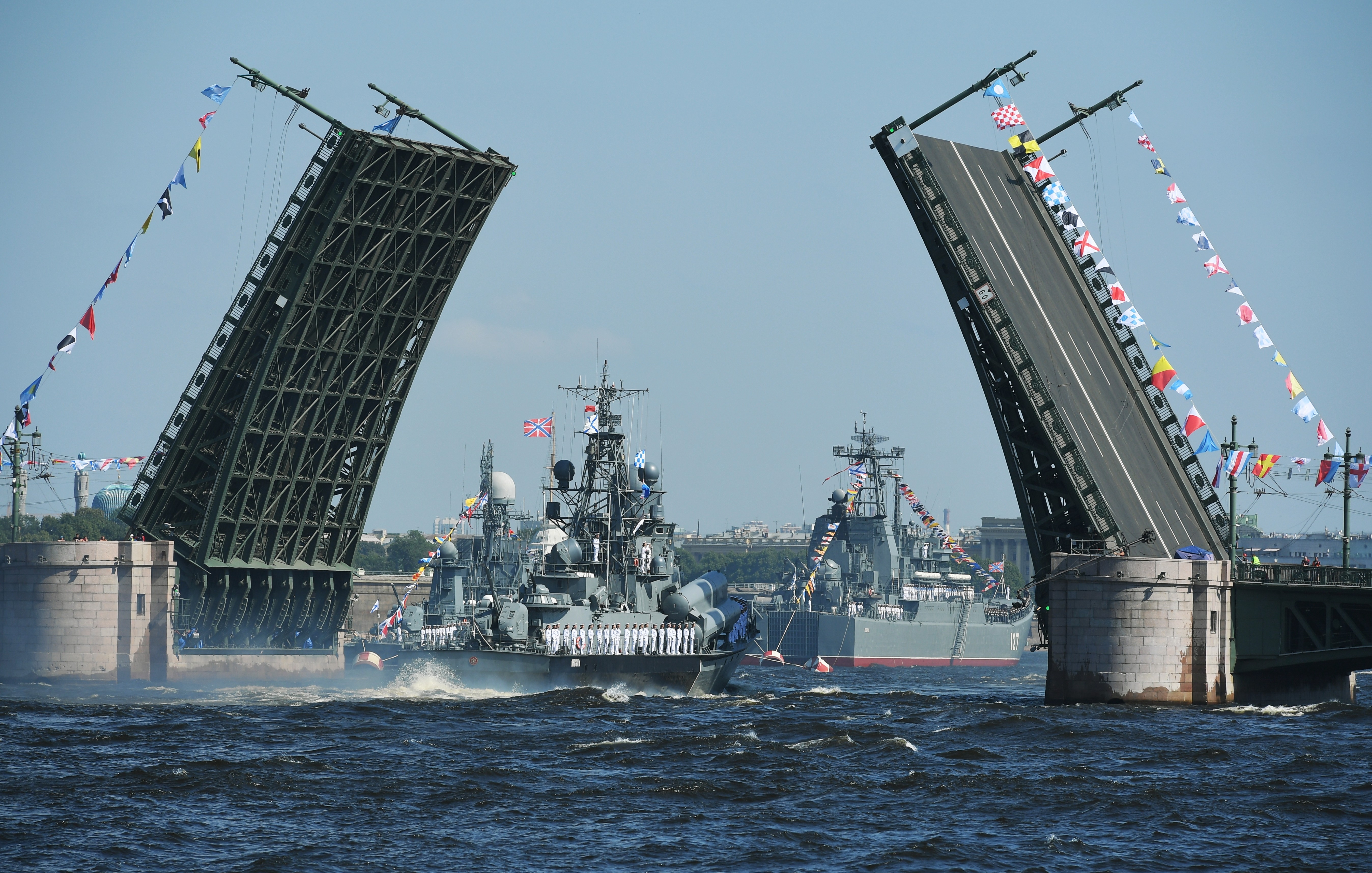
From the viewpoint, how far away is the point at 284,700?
135 ft

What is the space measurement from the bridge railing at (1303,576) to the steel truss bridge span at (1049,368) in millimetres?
1700

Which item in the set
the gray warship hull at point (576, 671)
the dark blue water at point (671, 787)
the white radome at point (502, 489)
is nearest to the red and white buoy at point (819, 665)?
the white radome at point (502, 489)

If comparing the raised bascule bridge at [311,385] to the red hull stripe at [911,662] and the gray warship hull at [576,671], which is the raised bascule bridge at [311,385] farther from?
the red hull stripe at [911,662]

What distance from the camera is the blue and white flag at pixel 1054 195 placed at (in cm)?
4006

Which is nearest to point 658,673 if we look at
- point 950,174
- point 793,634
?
point 950,174

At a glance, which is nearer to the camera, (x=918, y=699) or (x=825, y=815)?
(x=825, y=815)

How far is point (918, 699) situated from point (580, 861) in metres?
24.3

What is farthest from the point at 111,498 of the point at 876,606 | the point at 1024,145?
the point at 1024,145

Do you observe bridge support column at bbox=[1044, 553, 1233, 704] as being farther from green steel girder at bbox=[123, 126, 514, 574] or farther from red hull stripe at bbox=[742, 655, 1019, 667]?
red hull stripe at bbox=[742, 655, 1019, 667]

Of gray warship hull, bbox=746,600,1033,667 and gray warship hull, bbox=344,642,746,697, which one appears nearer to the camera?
gray warship hull, bbox=344,642,746,697

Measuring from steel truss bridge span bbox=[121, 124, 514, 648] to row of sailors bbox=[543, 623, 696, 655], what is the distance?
771cm

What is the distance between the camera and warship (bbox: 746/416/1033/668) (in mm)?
88312

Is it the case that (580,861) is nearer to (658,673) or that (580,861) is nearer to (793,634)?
(658,673)

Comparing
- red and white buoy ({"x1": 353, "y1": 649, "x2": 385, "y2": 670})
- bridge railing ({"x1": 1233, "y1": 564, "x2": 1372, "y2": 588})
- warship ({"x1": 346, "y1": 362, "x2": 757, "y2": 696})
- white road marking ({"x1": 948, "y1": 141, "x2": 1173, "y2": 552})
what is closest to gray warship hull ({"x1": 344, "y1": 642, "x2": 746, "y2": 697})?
warship ({"x1": 346, "y1": 362, "x2": 757, "y2": 696})
